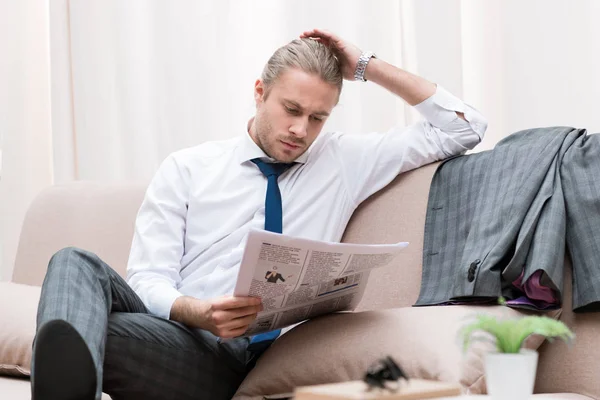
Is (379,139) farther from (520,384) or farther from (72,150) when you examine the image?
(72,150)

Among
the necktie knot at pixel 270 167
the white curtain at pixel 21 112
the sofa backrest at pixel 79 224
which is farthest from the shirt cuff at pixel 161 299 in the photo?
the white curtain at pixel 21 112

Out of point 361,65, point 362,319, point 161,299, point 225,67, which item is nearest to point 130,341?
point 161,299

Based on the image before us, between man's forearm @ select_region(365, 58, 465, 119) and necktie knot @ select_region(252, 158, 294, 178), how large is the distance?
0.31 metres

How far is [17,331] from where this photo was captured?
1.88 meters

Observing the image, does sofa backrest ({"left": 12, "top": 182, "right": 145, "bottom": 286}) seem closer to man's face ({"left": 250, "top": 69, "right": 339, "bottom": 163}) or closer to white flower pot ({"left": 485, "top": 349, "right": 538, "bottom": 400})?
man's face ({"left": 250, "top": 69, "right": 339, "bottom": 163})

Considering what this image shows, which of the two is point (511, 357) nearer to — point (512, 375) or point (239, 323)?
point (512, 375)

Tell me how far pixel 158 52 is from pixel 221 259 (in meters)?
1.22

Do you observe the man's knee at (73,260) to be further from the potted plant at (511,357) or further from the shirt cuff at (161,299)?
the potted plant at (511,357)

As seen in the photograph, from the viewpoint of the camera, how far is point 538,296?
1514mm

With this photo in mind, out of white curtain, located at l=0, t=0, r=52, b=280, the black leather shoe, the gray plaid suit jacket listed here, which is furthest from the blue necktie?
white curtain, located at l=0, t=0, r=52, b=280

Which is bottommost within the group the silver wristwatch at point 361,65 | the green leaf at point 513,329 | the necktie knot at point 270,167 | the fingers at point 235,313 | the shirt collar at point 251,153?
the fingers at point 235,313

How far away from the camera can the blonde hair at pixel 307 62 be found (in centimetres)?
183

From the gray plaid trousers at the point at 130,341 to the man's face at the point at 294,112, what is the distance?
460 millimetres

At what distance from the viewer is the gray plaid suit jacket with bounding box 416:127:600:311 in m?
1.52
